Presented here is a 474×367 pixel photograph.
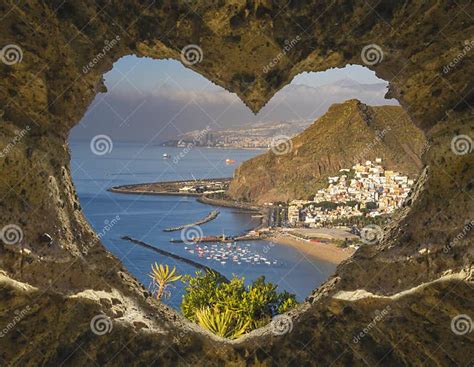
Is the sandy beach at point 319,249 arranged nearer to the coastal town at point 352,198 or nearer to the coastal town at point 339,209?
the coastal town at point 339,209

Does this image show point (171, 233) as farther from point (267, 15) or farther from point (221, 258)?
point (267, 15)

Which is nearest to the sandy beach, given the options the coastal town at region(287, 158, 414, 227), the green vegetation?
the coastal town at region(287, 158, 414, 227)

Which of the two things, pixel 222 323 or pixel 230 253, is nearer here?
pixel 222 323

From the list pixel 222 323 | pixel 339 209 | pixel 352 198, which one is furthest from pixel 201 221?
pixel 222 323

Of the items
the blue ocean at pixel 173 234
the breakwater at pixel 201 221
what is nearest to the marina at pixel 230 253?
the blue ocean at pixel 173 234

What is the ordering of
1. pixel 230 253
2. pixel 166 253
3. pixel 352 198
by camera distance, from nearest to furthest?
pixel 166 253, pixel 230 253, pixel 352 198

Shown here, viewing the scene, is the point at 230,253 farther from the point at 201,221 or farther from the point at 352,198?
the point at 352,198
